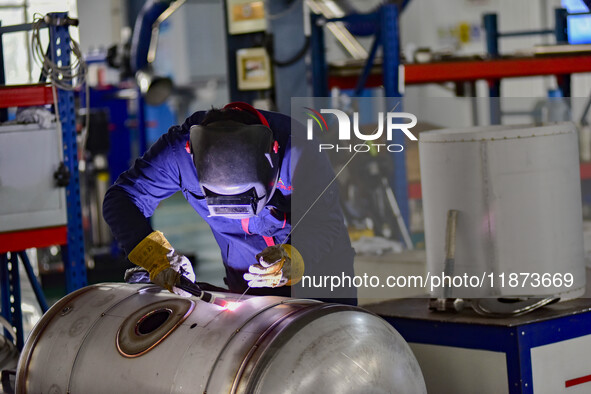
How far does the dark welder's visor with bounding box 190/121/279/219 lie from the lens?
115 inches

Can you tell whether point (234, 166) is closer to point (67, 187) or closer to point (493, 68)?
point (67, 187)

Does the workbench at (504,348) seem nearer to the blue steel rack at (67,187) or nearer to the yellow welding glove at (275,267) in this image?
the yellow welding glove at (275,267)

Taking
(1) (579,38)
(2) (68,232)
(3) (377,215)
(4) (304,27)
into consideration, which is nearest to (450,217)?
(2) (68,232)

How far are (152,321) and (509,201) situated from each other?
1533mm

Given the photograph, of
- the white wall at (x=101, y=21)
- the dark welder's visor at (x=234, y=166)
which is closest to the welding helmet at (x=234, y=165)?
the dark welder's visor at (x=234, y=166)

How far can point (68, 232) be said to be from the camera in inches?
183

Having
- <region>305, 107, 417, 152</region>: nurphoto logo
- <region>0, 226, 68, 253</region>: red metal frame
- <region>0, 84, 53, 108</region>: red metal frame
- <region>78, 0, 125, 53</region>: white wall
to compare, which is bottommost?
<region>0, 226, 68, 253</region>: red metal frame

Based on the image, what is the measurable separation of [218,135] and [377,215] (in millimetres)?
4318

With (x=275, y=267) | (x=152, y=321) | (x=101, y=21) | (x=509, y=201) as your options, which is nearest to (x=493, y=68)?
(x=509, y=201)

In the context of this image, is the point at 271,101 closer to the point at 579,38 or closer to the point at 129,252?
the point at 579,38

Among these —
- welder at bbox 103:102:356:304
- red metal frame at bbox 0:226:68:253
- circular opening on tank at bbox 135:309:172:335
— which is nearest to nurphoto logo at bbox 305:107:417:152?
welder at bbox 103:102:356:304

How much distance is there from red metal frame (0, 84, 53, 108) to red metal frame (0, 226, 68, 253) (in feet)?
2.19

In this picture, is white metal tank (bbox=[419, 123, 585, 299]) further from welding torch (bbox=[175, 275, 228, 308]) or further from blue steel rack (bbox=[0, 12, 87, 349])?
blue steel rack (bbox=[0, 12, 87, 349])

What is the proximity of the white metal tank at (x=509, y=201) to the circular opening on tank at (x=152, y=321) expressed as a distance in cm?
126
